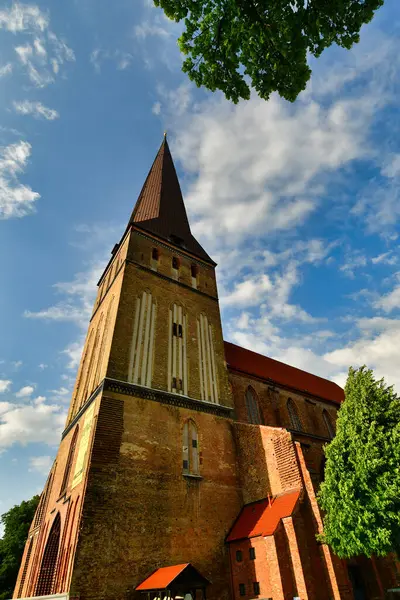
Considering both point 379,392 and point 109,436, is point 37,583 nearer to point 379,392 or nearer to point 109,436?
point 109,436

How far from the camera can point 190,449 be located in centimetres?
1393

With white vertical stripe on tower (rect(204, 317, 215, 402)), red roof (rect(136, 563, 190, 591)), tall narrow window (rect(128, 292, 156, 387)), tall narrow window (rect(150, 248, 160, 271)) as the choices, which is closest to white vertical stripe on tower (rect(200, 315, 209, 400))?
white vertical stripe on tower (rect(204, 317, 215, 402))

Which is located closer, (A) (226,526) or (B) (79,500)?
(B) (79,500)

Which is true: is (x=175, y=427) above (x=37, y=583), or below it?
above

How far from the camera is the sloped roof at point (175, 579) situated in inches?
363

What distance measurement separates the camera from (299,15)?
7148 mm

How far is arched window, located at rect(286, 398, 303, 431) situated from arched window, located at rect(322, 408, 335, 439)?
2959mm

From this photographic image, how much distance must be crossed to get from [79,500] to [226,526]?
5.65 meters

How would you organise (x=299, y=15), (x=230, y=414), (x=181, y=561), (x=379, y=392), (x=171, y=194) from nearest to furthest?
(x=299, y=15) → (x=181, y=561) → (x=379, y=392) → (x=230, y=414) → (x=171, y=194)

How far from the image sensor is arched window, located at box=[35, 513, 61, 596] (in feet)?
41.8

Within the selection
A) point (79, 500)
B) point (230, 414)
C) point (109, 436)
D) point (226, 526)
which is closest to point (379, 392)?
point (230, 414)

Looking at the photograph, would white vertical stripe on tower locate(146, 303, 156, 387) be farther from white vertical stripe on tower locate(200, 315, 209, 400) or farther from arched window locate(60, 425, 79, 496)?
arched window locate(60, 425, 79, 496)

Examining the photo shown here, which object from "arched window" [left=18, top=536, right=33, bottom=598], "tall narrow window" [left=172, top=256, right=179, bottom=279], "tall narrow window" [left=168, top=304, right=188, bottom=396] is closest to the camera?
"arched window" [left=18, top=536, right=33, bottom=598]

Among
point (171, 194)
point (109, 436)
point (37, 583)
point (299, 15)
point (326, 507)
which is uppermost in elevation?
point (171, 194)
